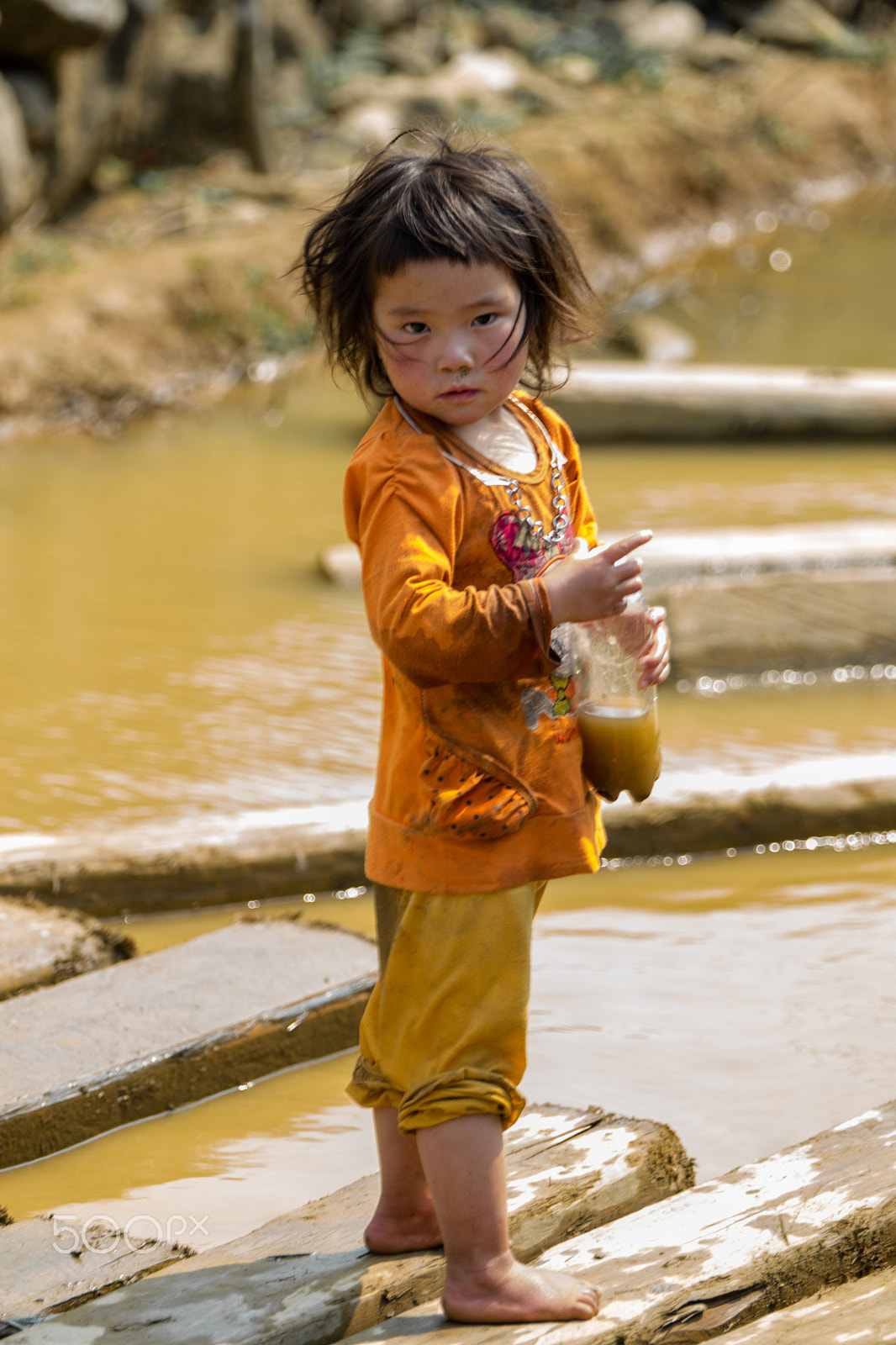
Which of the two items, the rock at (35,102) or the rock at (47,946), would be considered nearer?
the rock at (47,946)

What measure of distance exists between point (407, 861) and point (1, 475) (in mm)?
5606

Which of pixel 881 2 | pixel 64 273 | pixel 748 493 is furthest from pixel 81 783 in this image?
pixel 881 2

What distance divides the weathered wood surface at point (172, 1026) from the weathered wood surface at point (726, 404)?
4.60 m

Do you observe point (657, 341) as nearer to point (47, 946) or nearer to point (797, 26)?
point (47, 946)

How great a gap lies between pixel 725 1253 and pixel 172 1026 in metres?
1.13

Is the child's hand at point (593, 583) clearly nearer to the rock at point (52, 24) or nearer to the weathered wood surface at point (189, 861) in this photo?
the weathered wood surface at point (189, 861)

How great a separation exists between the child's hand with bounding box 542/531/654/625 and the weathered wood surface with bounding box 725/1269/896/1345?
30.7 inches

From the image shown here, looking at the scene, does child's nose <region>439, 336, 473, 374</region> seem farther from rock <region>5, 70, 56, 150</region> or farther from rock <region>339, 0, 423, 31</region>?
rock <region>339, 0, 423, 31</region>

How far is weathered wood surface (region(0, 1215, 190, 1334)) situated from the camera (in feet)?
6.32

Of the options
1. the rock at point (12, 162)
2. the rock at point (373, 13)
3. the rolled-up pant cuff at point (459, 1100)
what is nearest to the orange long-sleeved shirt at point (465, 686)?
the rolled-up pant cuff at point (459, 1100)

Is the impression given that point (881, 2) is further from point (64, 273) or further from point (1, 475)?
point (1, 475)

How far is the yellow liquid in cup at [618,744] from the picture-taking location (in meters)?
1.92

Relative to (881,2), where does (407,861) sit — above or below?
below

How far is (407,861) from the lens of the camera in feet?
6.18
